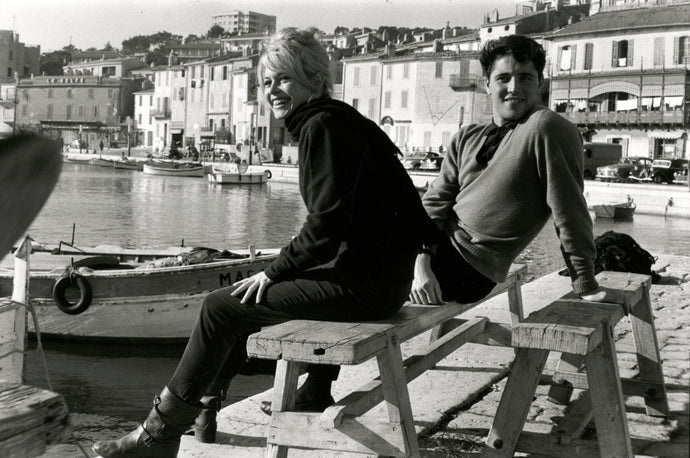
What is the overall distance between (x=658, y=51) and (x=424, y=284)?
52.7 m

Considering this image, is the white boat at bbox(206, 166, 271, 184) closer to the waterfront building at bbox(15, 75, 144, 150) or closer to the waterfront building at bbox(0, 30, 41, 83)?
the waterfront building at bbox(0, 30, 41, 83)

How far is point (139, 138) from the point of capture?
94.1m

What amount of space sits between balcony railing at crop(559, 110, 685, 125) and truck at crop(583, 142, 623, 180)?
607cm

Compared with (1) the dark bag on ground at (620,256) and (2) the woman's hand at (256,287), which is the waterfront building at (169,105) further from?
(2) the woman's hand at (256,287)

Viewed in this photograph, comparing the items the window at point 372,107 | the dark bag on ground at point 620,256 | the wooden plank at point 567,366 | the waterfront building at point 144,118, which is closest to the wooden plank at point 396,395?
the wooden plank at point 567,366

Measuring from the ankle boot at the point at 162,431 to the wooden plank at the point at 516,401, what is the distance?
0.99 meters

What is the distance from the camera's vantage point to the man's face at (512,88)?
3271 mm

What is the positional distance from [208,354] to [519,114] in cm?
142

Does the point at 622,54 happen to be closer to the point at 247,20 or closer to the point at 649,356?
the point at 649,356

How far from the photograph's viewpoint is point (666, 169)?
41.1 m

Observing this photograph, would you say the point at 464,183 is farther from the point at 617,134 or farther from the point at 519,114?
the point at 617,134

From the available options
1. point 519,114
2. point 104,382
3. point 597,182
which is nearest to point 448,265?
point 519,114

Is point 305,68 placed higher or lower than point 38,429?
Result: higher

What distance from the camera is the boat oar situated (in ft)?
3.00
